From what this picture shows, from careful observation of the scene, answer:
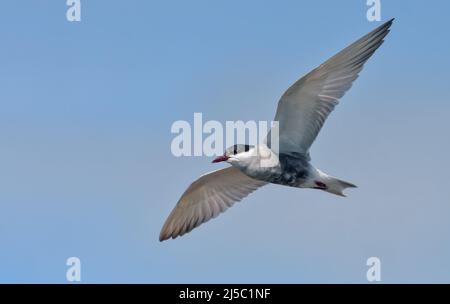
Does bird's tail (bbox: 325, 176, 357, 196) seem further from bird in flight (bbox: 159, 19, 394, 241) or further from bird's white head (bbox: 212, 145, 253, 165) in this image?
bird's white head (bbox: 212, 145, 253, 165)

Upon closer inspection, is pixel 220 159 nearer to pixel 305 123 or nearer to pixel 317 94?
pixel 305 123

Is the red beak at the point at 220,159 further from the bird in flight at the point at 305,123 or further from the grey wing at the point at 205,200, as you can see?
the grey wing at the point at 205,200

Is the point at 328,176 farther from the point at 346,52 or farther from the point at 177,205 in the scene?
the point at 177,205

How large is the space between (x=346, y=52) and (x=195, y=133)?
246 centimetres

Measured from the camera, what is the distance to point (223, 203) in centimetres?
1686

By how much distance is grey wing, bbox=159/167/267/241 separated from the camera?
1678cm

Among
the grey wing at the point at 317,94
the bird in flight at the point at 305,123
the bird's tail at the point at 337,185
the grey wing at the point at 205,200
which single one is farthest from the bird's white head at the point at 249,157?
the grey wing at the point at 205,200

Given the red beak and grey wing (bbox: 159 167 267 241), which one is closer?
the red beak

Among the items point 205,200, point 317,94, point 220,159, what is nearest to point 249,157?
point 220,159

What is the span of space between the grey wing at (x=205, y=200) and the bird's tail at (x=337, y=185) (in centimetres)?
194

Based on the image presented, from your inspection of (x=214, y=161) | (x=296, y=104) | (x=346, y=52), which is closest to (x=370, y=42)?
(x=346, y=52)

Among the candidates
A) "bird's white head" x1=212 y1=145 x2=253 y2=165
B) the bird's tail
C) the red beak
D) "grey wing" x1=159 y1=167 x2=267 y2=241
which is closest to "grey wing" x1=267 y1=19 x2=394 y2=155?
"bird's white head" x1=212 y1=145 x2=253 y2=165

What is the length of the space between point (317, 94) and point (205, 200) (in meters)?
2.91

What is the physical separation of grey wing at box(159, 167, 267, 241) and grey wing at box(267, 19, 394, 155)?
1821mm
